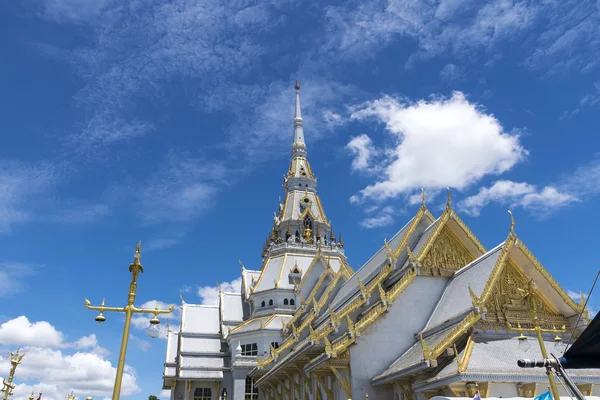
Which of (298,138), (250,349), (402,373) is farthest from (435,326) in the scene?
(298,138)

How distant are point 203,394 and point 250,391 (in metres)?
4.11

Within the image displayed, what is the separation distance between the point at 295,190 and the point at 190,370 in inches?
856

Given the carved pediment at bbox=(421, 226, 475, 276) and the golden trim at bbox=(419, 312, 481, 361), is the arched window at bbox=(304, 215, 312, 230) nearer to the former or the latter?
the carved pediment at bbox=(421, 226, 475, 276)

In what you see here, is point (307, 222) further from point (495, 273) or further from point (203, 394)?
point (495, 273)

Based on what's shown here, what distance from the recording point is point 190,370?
127ft

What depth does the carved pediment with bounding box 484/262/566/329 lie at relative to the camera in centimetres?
1719

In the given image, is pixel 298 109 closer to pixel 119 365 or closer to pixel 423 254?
pixel 423 254

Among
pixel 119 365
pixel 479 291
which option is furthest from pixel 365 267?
pixel 119 365

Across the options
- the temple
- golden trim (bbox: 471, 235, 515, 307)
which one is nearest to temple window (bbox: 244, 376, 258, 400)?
the temple

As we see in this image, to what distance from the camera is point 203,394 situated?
127ft

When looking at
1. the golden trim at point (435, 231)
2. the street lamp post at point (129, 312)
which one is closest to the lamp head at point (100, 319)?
the street lamp post at point (129, 312)

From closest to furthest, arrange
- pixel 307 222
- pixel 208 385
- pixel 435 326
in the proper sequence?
pixel 435 326
pixel 208 385
pixel 307 222

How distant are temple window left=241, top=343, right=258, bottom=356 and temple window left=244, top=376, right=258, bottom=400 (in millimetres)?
1721

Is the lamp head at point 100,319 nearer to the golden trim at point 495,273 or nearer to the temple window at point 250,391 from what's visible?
the golden trim at point 495,273
